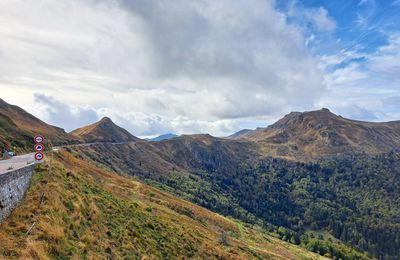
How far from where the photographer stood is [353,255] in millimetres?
179625

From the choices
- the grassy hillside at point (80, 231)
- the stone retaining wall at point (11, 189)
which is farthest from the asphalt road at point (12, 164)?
the grassy hillside at point (80, 231)

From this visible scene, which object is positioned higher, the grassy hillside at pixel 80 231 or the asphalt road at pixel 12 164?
the asphalt road at pixel 12 164

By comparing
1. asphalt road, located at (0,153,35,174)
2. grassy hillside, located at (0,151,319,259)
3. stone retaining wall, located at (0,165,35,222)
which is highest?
asphalt road, located at (0,153,35,174)

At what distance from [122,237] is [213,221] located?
210ft

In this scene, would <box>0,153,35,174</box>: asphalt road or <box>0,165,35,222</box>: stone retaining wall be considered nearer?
<box>0,165,35,222</box>: stone retaining wall

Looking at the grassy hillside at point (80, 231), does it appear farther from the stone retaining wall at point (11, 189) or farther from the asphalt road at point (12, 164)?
the asphalt road at point (12, 164)

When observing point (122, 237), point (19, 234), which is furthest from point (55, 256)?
point (122, 237)

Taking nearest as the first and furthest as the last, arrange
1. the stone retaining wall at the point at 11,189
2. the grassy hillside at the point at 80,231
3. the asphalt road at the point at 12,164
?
the grassy hillside at the point at 80,231 < the stone retaining wall at the point at 11,189 < the asphalt road at the point at 12,164

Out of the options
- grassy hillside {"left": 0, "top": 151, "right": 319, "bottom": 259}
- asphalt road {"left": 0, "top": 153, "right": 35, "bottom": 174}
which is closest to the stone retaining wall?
grassy hillside {"left": 0, "top": 151, "right": 319, "bottom": 259}

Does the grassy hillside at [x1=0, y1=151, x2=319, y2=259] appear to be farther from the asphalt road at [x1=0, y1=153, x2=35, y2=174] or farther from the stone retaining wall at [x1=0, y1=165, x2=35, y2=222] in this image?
the asphalt road at [x1=0, y1=153, x2=35, y2=174]

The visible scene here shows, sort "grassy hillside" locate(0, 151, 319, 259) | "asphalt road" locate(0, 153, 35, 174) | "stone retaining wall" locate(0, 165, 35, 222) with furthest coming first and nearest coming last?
1. "asphalt road" locate(0, 153, 35, 174)
2. "stone retaining wall" locate(0, 165, 35, 222)
3. "grassy hillside" locate(0, 151, 319, 259)

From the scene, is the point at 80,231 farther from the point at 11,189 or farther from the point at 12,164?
the point at 12,164

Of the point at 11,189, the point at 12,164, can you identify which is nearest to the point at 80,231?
the point at 11,189

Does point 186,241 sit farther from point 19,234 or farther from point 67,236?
point 19,234
